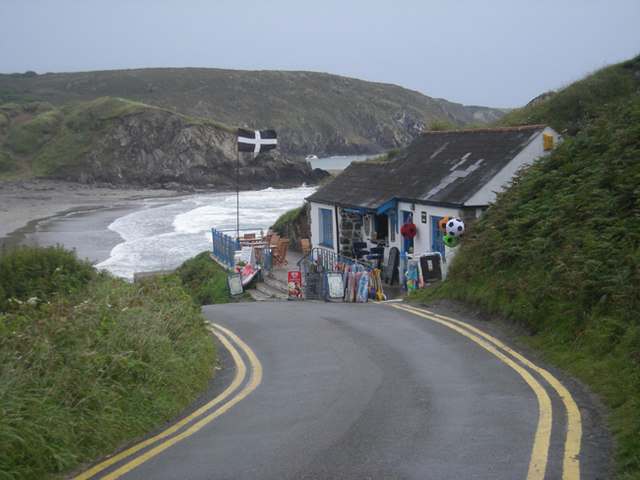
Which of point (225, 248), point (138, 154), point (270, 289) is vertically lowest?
point (270, 289)

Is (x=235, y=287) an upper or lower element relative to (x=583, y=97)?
lower

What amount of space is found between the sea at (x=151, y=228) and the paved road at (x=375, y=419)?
16839 millimetres

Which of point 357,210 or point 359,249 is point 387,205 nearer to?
point 357,210

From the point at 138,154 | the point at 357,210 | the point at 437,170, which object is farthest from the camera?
the point at 138,154

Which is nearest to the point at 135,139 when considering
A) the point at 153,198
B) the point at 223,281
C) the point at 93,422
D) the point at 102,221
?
the point at 153,198

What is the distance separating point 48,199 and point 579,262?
64.5 meters

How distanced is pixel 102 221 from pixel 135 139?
45.4 metres

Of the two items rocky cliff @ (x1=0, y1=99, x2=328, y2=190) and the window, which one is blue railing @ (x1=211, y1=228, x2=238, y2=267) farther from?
rocky cliff @ (x1=0, y1=99, x2=328, y2=190)

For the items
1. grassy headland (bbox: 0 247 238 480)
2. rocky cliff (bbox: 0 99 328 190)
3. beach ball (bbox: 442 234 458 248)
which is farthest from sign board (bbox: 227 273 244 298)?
rocky cliff (bbox: 0 99 328 190)

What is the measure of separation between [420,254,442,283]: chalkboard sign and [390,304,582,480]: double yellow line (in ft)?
19.7

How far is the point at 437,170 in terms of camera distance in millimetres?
20188

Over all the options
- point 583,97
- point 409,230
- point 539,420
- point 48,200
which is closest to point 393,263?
point 409,230

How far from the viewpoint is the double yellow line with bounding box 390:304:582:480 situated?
17.6 feet

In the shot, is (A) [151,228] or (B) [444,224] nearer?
(B) [444,224]
